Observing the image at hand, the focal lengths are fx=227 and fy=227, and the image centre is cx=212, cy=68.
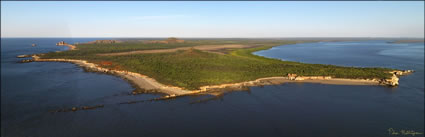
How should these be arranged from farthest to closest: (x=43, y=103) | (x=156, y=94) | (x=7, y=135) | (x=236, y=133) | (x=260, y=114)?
(x=156, y=94), (x=43, y=103), (x=260, y=114), (x=236, y=133), (x=7, y=135)

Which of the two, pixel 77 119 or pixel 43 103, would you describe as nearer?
pixel 77 119

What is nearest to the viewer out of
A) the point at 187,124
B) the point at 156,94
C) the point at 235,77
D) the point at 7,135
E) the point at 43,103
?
the point at 7,135

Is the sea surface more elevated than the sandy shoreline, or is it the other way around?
the sandy shoreline

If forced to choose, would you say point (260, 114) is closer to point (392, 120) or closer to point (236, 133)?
point (236, 133)

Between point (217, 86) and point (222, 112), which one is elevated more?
point (217, 86)

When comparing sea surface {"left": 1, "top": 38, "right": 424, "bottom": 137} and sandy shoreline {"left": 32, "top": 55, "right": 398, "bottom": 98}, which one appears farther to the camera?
sandy shoreline {"left": 32, "top": 55, "right": 398, "bottom": 98}

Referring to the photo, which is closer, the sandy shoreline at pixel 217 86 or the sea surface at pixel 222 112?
the sea surface at pixel 222 112

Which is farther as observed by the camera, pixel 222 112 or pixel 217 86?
pixel 217 86

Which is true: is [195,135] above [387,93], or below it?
below

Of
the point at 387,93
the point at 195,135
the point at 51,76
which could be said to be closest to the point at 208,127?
the point at 195,135

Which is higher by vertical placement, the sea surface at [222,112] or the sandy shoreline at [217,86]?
the sandy shoreline at [217,86]
